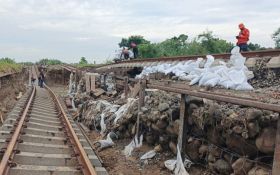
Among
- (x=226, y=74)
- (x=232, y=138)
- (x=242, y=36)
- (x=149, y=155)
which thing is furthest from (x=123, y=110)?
(x=232, y=138)

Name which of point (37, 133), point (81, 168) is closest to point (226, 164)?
point (81, 168)

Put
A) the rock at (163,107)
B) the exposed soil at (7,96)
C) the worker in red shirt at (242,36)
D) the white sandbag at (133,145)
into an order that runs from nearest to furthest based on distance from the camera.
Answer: the rock at (163,107) < the white sandbag at (133,145) < the worker in red shirt at (242,36) < the exposed soil at (7,96)

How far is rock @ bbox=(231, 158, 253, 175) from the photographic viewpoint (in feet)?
18.7

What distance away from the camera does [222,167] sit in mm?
6363

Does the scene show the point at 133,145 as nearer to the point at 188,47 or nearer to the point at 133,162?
the point at 133,162

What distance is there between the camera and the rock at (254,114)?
5692 millimetres

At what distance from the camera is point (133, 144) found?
9445 millimetres

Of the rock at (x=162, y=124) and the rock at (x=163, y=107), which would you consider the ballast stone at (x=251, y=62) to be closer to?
the rock at (x=163, y=107)

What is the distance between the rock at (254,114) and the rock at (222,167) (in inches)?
37.3

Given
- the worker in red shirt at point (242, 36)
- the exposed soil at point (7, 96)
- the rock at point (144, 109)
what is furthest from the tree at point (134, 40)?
the rock at point (144, 109)

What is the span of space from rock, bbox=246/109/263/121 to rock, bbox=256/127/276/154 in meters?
0.23

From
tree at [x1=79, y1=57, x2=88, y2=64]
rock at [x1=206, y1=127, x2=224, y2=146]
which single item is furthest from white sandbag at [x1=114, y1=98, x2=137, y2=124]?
tree at [x1=79, y1=57, x2=88, y2=64]

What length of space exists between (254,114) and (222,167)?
1123 millimetres

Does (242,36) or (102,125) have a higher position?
(242,36)
